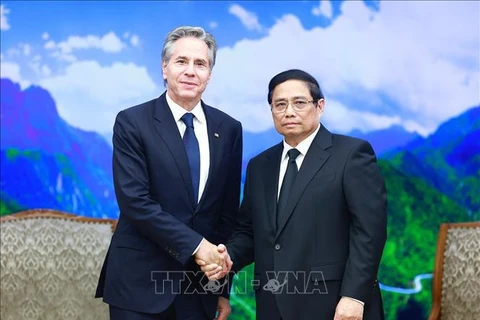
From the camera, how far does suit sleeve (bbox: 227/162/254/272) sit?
2314 mm

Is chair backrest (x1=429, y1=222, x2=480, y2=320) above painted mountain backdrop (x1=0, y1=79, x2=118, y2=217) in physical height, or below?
below

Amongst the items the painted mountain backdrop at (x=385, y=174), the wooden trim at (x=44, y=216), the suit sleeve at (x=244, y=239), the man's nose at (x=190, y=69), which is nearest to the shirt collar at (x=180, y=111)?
the man's nose at (x=190, y=69)

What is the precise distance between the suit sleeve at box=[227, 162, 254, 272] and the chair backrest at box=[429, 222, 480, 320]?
81 cm

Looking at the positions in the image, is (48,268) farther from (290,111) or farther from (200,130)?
(290,111)

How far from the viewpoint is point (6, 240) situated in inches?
116

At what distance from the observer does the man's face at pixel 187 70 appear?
89.4 inches

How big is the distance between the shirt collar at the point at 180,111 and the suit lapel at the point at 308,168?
0.40m

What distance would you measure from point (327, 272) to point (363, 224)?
0.18 metres

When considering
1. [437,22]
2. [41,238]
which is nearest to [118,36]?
[41,238]

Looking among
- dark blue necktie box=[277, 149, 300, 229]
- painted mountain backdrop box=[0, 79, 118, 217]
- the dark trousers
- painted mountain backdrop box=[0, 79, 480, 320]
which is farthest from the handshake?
painted mountain backdrop box=[0, 79, 118, 217]

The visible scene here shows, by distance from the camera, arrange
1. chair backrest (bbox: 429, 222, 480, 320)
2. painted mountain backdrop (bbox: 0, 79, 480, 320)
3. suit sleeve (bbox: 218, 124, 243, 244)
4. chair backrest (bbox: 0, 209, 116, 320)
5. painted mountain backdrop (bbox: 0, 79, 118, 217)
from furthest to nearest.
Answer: painted mountain backdrop (bbox: 0, 79, 118, 217)
painted mountain backdrop (bbox: 0, 79, 480, 320)
chair backrest (bbox: 0, 209, 116, 320)
chair backrest (bbox: 429, 222, 480, 320)
suit sleeve (bbox: 218, 124, 243, 244)

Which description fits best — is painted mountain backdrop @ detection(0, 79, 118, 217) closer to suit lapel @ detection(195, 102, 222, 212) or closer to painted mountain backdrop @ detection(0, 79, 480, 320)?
painted mountain backdrop @ detection(0, 79, 480, 320)

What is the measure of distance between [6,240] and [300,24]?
198 centimetres

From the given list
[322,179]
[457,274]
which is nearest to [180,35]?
[322,179]
